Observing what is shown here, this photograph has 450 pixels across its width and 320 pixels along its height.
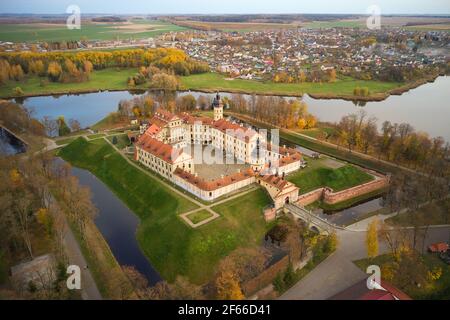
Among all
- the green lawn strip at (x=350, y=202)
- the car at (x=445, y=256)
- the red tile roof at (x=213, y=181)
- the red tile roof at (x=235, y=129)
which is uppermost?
the red tile roof at (x=235, y=129)

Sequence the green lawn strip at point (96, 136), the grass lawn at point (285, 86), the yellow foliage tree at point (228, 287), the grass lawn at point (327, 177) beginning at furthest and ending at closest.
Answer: the grass lawn at point (285, 86)
the green lawn strip at point (96, 136)
the grass lawn at point (327, 177)
the yellow foliage tree at point (228, 287)

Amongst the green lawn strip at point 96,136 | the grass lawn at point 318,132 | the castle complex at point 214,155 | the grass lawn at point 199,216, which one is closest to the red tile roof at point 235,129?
the castle complex at point 214,155

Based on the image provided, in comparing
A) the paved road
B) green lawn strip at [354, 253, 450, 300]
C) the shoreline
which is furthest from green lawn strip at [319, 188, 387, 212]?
the shoreline

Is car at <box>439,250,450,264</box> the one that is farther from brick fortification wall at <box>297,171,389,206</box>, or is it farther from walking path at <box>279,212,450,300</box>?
brick fortification wall at <box>297,171,389,206</box>

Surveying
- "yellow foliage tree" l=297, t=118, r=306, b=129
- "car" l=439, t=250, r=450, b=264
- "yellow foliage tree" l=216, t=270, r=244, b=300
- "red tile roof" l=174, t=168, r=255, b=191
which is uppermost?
"yellow foliage tree" l=297, t=118, r=306, b=129

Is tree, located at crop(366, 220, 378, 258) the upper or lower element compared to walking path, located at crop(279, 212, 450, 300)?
upper

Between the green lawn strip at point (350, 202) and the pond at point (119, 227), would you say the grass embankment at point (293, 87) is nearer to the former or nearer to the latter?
the green lawn strip at point (350, 202)
